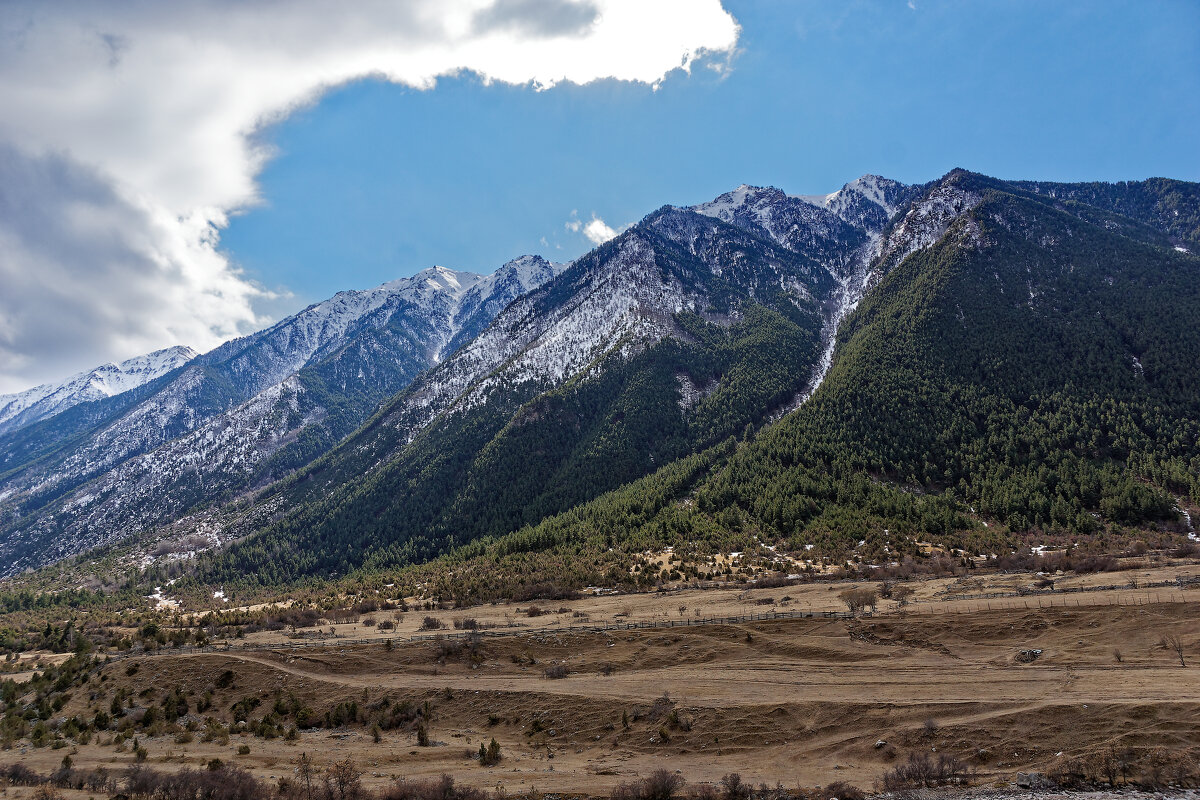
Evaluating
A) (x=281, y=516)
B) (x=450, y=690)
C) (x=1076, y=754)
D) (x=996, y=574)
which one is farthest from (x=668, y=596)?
(x=281, y=516)

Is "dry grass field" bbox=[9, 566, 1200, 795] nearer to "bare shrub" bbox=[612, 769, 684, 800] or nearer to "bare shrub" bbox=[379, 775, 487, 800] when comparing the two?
"bare shrub" bbox=[612, 769, 684, 800]

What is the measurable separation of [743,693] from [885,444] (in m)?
93.2

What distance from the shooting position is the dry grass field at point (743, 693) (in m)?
32.5

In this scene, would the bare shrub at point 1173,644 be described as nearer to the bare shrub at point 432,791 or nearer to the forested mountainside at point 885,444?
the forested mountainside at point 885,444

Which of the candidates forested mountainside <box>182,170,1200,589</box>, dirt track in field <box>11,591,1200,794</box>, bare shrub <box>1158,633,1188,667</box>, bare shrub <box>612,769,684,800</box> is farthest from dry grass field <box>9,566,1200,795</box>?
forested mountainside <box>182,170,1200,589</box>

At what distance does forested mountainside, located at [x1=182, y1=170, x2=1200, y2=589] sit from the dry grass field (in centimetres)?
3572

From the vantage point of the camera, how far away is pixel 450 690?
4562 centimetres

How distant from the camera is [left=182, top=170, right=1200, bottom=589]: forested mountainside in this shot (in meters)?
95.2

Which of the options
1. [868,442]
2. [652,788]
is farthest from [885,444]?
[652,788]

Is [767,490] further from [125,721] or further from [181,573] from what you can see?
[181,573]

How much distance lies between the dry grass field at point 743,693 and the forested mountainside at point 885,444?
35724mm

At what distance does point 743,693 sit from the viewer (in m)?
40.6

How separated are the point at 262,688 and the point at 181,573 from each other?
494ft

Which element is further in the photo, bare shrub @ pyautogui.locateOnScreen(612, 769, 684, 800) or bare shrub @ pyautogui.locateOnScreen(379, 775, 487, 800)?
bare shrub @ pyautogui.locateOnScreen(379, 775, 487, 800)
